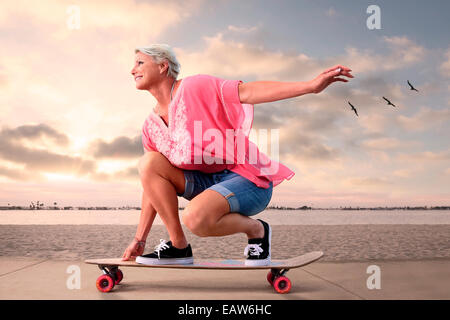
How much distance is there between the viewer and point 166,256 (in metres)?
3.10

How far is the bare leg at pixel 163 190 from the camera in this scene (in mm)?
3100

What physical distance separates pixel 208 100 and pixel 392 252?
3909mm

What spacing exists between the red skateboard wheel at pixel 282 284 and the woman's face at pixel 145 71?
1.77 metres

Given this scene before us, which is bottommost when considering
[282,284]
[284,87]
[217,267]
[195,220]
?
[282,284]

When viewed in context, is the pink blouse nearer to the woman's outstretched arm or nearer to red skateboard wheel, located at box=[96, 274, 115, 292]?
the woman's outstretched arm

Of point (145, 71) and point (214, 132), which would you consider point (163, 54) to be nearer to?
point (145, 71)

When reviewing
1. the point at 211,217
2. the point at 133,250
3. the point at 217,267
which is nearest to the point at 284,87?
the point at 211,217

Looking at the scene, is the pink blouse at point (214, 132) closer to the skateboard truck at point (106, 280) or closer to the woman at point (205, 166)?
the woman at point (205, 166)

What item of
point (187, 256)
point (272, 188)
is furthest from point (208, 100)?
point (187, 256)

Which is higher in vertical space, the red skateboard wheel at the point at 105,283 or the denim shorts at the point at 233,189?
the denim shorts at the point at 233,189

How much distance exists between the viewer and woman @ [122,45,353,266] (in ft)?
9.80

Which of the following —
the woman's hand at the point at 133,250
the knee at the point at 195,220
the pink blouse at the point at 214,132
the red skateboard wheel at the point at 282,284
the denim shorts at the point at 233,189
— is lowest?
the red skateboard wheel at the point at 282,284

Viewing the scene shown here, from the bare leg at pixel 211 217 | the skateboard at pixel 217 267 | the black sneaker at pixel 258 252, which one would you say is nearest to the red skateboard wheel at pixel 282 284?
the skateboard at pixel 217 267

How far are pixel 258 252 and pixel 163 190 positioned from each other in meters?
0.83
